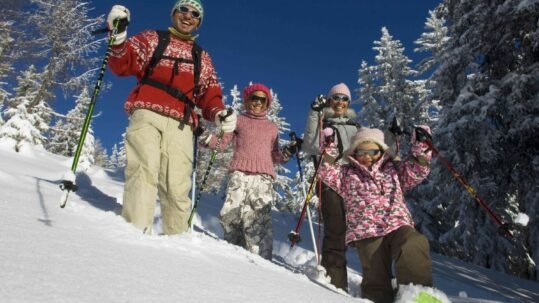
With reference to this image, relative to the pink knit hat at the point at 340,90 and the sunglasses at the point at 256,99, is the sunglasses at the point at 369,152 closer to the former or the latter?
the pink knit hat at the point at 340,90

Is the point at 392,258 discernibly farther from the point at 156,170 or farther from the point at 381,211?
the point at 156,170

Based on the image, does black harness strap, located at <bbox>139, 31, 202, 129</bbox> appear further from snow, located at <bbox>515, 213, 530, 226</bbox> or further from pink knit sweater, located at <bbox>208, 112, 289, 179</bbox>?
snow, located at <bbox>515, 213, 530, 226</bbox>

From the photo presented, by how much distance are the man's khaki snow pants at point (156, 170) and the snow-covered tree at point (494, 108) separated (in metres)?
6.92

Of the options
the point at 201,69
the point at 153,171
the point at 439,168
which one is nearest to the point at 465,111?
the point at 439,168

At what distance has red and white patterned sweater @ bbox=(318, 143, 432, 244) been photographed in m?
3.91

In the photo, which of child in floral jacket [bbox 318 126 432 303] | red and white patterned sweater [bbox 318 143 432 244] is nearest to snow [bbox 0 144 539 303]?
child in floral jacket [bbox 318 126 432 303]

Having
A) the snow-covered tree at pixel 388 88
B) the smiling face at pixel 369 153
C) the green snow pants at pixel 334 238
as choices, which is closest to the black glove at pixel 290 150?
the green snow pants at pixel 334 238

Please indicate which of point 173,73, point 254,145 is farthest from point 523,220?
point 173,73

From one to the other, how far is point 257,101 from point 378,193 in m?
2.46

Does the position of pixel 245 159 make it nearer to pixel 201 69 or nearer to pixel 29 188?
pixel 201 69

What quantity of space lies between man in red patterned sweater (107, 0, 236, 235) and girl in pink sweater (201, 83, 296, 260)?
1121 millimetres

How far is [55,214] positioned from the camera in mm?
3033

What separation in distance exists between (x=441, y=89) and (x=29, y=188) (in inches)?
413

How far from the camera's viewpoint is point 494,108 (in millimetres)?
8570
